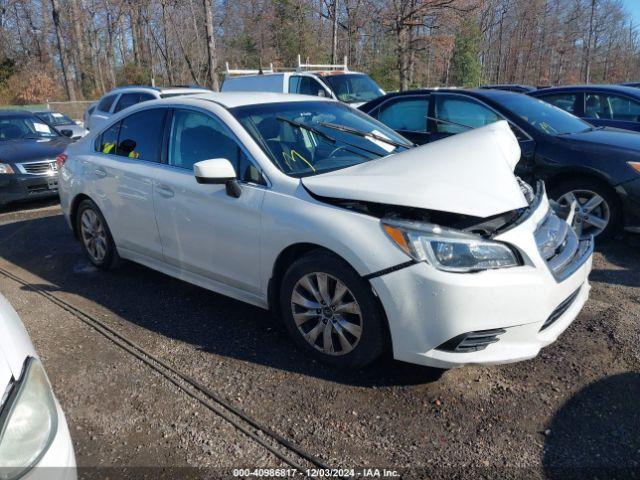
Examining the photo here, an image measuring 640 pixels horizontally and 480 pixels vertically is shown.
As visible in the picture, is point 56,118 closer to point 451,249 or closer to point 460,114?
point 460,114

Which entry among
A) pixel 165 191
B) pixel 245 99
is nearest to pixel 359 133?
pixel 245 99

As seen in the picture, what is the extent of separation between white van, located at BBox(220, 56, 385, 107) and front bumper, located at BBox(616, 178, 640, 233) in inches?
290

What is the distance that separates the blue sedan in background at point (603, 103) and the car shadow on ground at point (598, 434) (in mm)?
5679

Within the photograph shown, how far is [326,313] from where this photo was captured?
3.20 m

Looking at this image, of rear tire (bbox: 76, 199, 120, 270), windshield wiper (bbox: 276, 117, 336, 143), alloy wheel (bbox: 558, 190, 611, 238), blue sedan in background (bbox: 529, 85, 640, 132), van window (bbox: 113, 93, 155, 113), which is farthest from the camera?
van window (bbox: 113, 93, 155, 113)

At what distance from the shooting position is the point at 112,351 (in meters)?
3.64

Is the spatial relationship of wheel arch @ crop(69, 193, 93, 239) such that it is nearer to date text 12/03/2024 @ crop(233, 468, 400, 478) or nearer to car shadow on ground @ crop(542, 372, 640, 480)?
date text 12/03/2024 @ crop(233, 468, 400, 478)

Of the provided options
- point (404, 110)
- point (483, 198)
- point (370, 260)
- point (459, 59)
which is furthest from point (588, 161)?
point (459, 59)

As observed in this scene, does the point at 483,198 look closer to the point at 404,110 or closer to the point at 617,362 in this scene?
the point at 617,362

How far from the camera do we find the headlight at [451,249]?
277 centimetres

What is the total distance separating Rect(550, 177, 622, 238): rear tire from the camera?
525 cm

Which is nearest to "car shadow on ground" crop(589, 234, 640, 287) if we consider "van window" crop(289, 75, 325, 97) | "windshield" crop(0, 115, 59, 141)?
"van window" crop(289, 75, 325, 97)

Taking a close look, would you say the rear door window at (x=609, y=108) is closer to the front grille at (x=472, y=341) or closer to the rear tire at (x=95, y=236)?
the front grille at (x=472, y=341)

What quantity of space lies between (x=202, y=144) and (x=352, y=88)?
9.94 m
